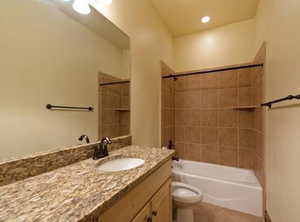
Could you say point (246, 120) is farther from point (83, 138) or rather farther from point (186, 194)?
point (83, 138)

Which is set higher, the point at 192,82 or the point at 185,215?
the point at 192,82

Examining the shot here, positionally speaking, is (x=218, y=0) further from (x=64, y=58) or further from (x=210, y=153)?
(x=210, y=153)

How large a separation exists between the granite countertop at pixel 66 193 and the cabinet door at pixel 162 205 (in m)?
0.28

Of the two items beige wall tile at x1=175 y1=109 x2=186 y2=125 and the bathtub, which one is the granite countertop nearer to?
the bathtub

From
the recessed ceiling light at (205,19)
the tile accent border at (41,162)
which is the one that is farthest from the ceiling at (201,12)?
the tile accent border at (41,162)

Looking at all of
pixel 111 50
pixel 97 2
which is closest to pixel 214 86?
pixel 111 50

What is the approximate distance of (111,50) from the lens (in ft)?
4.56

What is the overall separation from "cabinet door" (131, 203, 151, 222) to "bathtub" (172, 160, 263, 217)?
1.42 metres

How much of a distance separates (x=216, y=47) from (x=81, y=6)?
2.31 metres

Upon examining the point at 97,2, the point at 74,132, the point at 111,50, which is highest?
the point at 97,2

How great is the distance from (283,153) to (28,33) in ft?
6.21

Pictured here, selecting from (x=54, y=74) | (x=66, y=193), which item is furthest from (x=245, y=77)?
(x=66, y=193)

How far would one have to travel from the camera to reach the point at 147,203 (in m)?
0.87

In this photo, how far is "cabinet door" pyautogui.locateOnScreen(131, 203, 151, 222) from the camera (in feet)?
2.54
